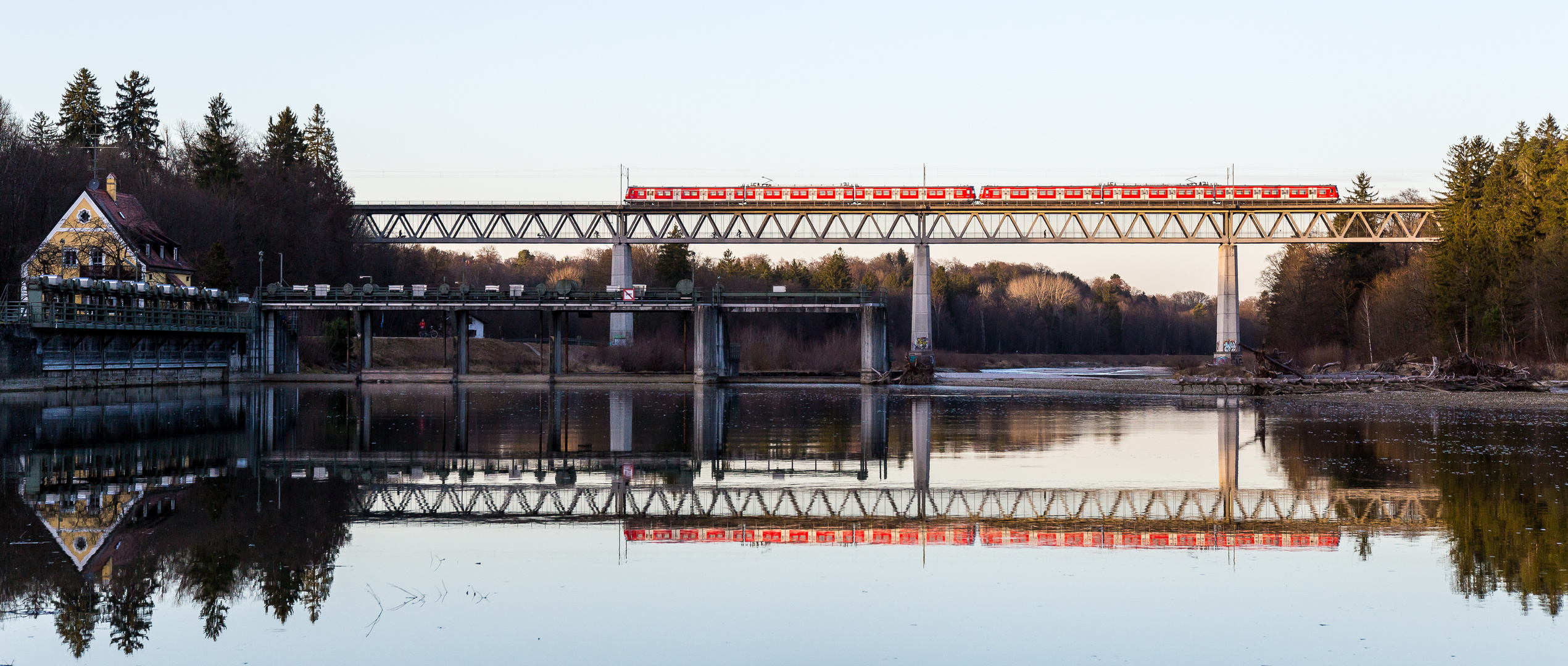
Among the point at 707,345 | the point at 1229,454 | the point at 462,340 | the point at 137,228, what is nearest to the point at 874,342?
the point at 707,345

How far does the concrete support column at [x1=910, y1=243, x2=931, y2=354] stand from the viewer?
3344 inches

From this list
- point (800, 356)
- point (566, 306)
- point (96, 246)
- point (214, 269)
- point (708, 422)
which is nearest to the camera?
point (708, 422)

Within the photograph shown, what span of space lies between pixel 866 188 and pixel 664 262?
4027 cm

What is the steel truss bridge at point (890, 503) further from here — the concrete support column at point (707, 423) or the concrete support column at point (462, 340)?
the concrete support column at point (462, 340)

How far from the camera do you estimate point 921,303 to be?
86.7 metres

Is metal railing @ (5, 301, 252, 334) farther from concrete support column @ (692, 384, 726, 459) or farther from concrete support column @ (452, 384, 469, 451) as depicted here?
concrete support column @ (692, 384, 726, 459)

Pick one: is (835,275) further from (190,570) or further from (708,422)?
(190,570)

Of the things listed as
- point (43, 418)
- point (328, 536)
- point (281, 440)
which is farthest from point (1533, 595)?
point (43, 418)

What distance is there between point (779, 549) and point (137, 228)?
206ft

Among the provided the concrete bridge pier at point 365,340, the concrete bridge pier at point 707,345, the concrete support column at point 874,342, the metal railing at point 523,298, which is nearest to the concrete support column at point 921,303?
the concrete support column at point 874,342

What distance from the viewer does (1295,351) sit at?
91.2m

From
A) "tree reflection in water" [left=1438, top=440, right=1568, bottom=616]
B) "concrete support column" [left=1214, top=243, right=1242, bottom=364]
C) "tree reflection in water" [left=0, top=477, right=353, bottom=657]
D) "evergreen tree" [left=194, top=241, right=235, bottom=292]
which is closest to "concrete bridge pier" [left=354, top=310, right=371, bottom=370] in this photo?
"evergreen tree" [left=194, top=241, right=235, bottom=292]

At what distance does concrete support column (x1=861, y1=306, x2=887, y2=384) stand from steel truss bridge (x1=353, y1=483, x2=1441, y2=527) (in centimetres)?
Answer: 4853

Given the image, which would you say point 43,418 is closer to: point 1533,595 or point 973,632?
point 973,632
